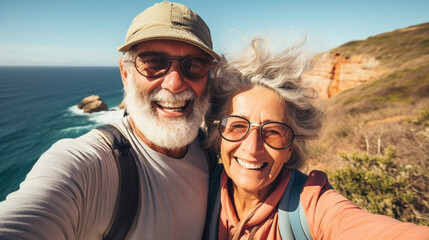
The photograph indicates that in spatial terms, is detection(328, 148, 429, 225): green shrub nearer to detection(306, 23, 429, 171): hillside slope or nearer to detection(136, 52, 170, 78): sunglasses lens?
detection(306, 23, 429, 171): hillside slope

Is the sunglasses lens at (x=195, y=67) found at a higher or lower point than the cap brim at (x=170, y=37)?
lower

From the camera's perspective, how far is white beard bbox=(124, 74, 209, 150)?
1.75m

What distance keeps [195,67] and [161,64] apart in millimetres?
310

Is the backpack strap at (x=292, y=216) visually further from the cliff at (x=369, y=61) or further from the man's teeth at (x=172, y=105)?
the cliff at (x=369, y=61)

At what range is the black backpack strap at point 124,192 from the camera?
1.32 meters

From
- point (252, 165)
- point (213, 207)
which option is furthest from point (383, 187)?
point (213, 207)

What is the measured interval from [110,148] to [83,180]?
0.30m

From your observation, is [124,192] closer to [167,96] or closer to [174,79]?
[167,96]

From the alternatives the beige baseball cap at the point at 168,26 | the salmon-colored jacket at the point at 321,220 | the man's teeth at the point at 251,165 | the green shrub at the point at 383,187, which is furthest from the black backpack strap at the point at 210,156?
the green shrub at the point at 383,187

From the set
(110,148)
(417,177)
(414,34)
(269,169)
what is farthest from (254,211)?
(414,34)

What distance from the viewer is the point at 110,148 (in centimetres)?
150

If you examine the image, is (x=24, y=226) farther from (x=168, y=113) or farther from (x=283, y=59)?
(x=283, y=59)

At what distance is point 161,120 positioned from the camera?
1869mm

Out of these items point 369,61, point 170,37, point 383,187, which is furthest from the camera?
point 369,61
